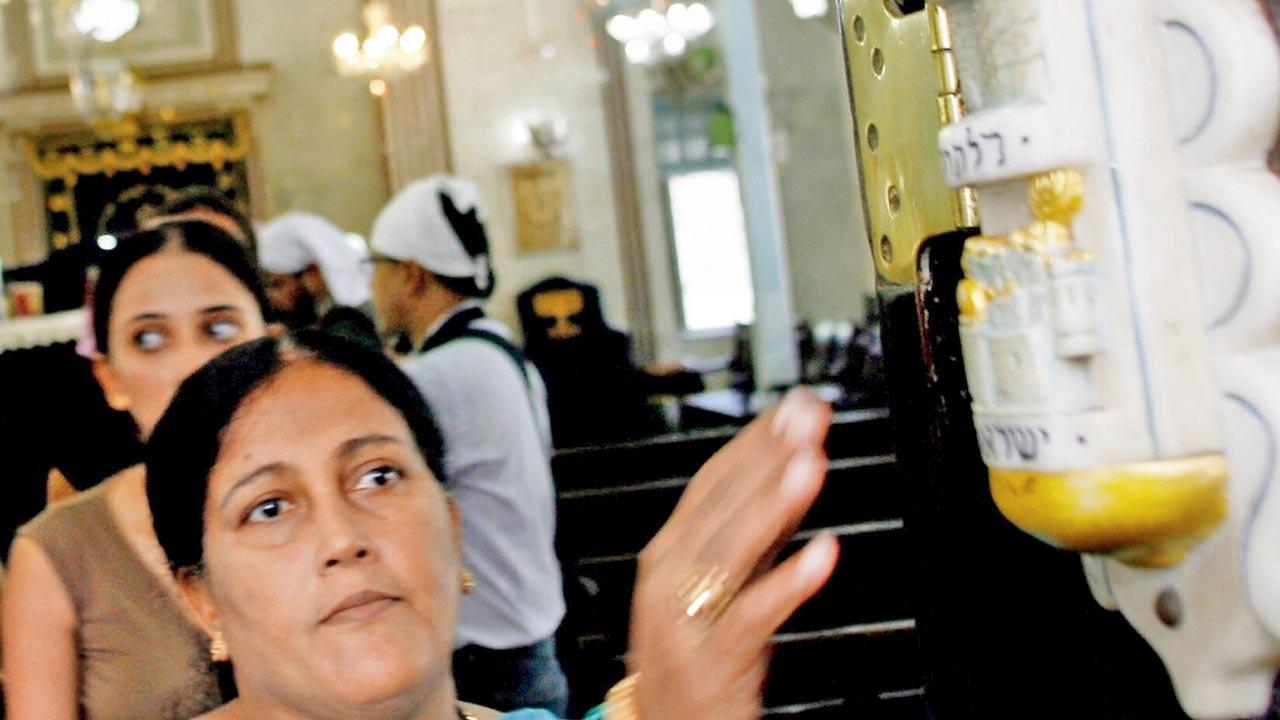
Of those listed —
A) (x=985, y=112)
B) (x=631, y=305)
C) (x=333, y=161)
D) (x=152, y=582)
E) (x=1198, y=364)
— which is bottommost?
(x=152, y=582)

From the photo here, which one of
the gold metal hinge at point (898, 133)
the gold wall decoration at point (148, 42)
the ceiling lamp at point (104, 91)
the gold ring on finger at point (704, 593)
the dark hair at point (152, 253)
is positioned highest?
the gold wall decoration at point (148, 42)

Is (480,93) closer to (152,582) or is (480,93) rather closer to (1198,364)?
(152,582)

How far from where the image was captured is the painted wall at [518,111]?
13.1 metres

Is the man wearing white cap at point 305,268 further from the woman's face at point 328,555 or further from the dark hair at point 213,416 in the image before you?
the woman's face at point 328,555

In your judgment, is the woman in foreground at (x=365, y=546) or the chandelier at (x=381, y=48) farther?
the chandelier at (x=381, y=48)

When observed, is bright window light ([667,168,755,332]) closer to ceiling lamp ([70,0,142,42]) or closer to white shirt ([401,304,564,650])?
ceiling lamp ([70,0,142,42])

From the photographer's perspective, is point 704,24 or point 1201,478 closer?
point 1201,478

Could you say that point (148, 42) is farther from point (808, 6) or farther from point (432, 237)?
point (432, 237)

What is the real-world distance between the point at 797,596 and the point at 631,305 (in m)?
12.6

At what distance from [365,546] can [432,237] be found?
6.65ft

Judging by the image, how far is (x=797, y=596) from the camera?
82cm

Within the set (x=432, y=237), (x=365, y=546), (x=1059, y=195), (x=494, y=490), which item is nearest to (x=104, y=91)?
(x=432, y=237)

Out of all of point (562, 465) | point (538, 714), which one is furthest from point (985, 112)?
point (562, 465)

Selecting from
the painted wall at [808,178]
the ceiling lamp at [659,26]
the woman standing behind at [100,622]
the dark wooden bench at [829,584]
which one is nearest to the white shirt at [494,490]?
the dark wooden bench at [829,584]
